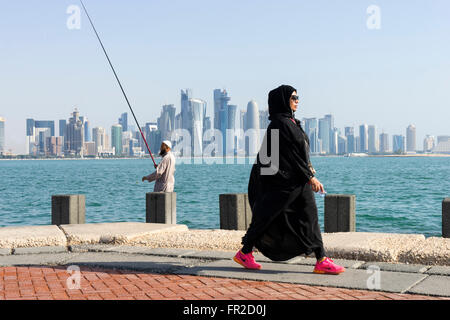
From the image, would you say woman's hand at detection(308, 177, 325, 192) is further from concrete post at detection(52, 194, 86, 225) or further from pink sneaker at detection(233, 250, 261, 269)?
concrete post at detection(52, 194, 86, 225)

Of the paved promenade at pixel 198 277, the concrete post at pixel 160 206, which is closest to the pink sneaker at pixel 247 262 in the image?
the paved promenade at pixel 198 277

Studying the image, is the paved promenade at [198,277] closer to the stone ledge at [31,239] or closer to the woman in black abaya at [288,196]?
the woman in black abaya at [288,196]

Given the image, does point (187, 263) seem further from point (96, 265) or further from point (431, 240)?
Result: point (431, 240)

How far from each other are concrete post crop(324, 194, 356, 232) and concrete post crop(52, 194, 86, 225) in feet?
12.1

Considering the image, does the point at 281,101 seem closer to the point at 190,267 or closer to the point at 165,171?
the point at 190,267

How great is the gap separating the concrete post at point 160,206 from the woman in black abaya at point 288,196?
3627mm

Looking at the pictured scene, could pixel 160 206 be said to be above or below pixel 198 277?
above

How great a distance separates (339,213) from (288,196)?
291cm

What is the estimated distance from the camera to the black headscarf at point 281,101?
508 centimetres

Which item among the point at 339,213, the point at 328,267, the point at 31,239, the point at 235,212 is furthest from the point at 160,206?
the point at 328,267

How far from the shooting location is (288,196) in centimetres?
502

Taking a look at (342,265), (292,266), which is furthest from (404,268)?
(292,266)

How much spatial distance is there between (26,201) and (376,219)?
20.2 meters

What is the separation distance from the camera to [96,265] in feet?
17.9
